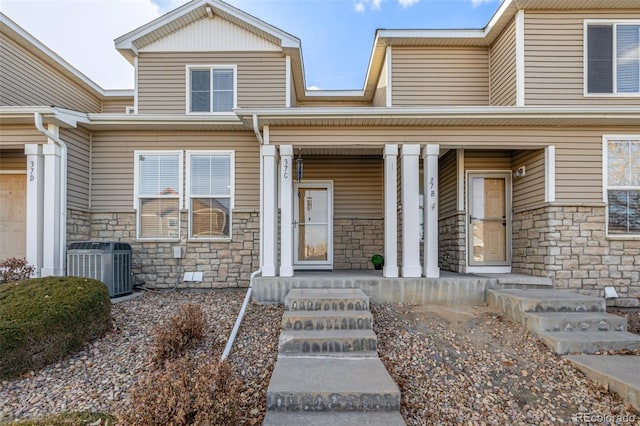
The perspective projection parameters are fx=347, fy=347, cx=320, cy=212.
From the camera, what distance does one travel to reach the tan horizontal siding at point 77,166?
6047 millimetres

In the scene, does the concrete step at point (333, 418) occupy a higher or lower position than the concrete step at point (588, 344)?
lower

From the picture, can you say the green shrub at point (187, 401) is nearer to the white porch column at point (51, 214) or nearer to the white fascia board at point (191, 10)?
the white porch column at point (51, 214)

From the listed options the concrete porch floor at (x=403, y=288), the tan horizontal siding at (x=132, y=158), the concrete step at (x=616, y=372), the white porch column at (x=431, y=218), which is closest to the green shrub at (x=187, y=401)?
the concrete porch floor at (x=403, y=288)

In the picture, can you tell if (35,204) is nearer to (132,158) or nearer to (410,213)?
(132,158)

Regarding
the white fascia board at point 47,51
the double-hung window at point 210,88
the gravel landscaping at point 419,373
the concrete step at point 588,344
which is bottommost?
the gravel landscaping at point 419,373

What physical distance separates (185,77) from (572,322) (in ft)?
25.1

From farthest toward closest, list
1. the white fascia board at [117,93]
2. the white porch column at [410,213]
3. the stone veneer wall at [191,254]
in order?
the white fascia board at [117,93]
the stone veneer wall at [191,254]
the white porch column at [410,213]

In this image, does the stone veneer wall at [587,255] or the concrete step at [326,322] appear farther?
the stone veneer wall at [587,255]

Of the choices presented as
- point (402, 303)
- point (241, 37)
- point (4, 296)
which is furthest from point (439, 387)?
point (241, 37)

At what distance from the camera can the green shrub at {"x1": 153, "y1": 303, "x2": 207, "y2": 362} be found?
3.63 meters

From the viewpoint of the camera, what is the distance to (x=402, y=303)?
522 cm

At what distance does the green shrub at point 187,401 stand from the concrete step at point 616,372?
10.6 ft

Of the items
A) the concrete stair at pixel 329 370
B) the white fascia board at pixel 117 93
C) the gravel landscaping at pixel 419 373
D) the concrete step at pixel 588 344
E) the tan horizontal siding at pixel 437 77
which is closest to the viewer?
the concrete stair at pixel 329 370

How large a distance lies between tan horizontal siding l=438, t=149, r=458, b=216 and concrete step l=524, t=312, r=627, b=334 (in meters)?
2.80
